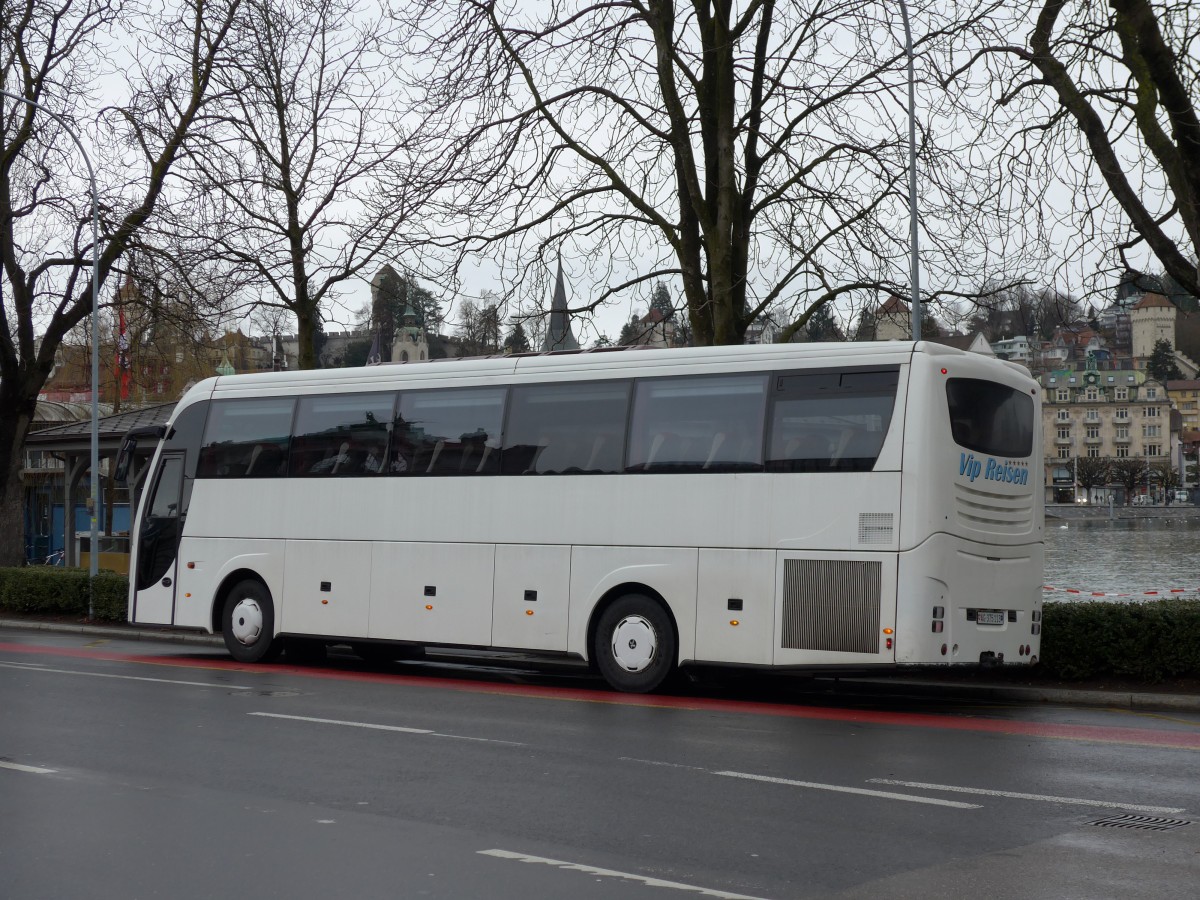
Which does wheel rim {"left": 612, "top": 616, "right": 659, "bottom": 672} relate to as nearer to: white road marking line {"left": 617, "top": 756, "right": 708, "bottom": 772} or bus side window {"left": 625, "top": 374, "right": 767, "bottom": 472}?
bus side window {"left": 625, "top": 374, "right": 767, "bottom": 472}

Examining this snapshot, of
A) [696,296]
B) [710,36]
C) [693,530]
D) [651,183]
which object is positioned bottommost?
[693,530]

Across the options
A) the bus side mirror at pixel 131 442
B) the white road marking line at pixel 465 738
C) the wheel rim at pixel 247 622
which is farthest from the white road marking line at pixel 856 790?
the bus side mirror at pixel 131 442

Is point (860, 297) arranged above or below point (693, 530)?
above

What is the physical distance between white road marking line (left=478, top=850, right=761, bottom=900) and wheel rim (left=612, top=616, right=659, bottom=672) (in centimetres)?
774

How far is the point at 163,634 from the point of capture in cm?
2453

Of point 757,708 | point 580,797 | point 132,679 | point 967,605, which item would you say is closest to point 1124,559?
point 967,605

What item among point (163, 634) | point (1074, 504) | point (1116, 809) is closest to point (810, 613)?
point (1116, 809)

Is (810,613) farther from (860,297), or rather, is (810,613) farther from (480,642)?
(860,297)

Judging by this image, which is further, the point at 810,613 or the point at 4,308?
the point at 4,308

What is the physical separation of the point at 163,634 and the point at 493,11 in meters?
11.6

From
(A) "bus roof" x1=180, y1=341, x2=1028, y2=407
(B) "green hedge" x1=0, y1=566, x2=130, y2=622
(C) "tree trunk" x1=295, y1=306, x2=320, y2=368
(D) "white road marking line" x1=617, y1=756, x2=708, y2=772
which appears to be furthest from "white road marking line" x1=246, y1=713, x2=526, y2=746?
(C) "tree trunk" x1=295, y1=306, x2=320, y2=368

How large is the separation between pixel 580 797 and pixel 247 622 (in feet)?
35.7

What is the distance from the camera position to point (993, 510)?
550 inches

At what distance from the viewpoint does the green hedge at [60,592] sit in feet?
84.1
